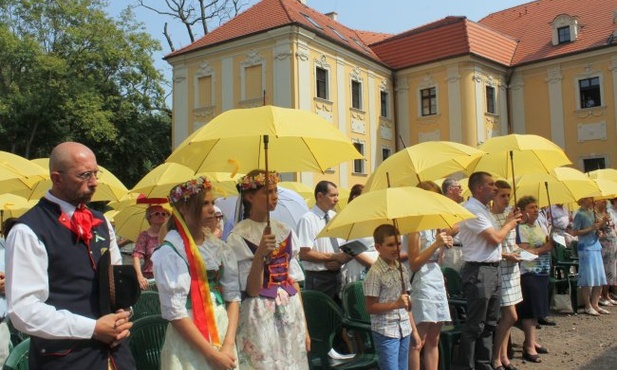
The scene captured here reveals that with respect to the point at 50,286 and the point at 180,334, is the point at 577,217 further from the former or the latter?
the point at 50,286

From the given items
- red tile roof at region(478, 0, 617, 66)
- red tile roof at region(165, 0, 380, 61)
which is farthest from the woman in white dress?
red tile roof at region(478, 0, 617, 66)

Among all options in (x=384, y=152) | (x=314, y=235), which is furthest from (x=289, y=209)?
(x=384, y=152)

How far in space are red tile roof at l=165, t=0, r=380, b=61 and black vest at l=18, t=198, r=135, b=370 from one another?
2374cm

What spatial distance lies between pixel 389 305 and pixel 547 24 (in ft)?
110

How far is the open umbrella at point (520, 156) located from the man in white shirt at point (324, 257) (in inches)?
79.0

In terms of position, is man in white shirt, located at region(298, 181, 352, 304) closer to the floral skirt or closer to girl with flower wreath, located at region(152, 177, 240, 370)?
the floral skirt

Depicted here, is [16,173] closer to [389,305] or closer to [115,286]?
[115,286]

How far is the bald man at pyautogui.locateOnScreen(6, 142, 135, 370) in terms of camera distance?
2506 mm

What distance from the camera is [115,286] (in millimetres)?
2791

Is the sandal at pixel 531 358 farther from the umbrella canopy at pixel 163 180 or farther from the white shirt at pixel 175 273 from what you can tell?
the white shirt at pixel 175 273

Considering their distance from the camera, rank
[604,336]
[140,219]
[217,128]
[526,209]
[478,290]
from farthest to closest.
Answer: [140,219] → [604,336] → [526,209] → [478,290] → [217,128]

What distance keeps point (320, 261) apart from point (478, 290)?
5.14 feet

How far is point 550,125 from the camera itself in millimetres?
30312

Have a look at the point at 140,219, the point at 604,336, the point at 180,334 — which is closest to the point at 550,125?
the point at 604,336
